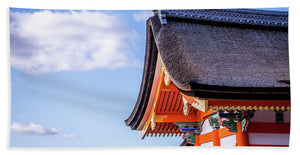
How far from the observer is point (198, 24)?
12.9ft

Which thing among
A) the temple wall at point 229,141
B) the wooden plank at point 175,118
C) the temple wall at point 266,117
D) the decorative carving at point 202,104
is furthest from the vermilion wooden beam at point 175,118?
the decorative carving at point 202,104

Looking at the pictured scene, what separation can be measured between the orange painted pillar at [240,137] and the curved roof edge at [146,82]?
3.23 feet

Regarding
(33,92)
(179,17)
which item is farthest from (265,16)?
(33,92)

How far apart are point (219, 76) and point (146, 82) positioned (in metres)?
1.26

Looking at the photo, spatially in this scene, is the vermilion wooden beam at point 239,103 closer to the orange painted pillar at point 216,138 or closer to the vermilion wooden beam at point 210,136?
the vermilion wooden beam at point 210,136

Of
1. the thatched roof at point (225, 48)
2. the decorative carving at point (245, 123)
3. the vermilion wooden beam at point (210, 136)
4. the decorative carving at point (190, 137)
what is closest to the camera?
the thatched roof at point (225, 48)

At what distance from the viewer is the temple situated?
2.76 m

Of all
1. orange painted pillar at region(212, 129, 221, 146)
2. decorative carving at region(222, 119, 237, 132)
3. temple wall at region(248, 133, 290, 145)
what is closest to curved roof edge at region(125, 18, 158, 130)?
orange painted pillar at region(212, 129, 221, 146)

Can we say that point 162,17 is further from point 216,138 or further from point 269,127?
point 269,127

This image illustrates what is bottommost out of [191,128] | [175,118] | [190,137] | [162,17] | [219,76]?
[190,137]

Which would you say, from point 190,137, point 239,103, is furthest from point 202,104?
point 190,137

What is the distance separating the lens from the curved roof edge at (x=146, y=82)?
3711mm

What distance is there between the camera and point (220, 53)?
11.0ft

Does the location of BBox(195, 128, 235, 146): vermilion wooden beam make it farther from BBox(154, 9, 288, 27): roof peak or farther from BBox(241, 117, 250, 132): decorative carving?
BBox(154, 9, 288, 27): roof peak
